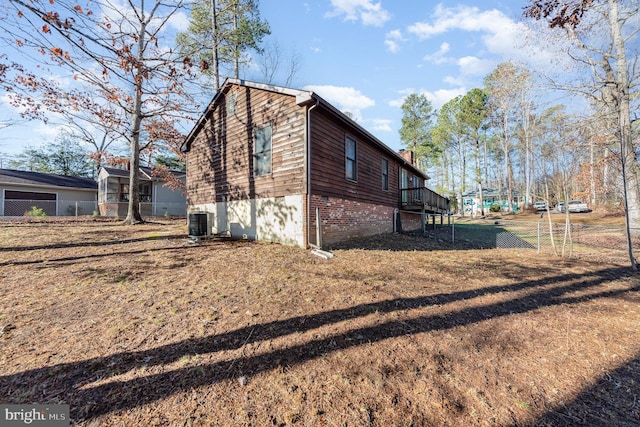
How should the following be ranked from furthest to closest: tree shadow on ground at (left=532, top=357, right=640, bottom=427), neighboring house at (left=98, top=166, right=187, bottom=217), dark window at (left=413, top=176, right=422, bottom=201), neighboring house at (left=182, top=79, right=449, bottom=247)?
A: neighboring house at (left=98, top=166, right=187, bottom=217), dark window at (left=413, top=176, right=422, bottom=201), neighboring house at (left=182, top=79, right=449, bottom=247), tree shadow on ground at (left=532, top=357, right=640, bottom=427)

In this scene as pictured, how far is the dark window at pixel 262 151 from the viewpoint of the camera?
8.72 meters

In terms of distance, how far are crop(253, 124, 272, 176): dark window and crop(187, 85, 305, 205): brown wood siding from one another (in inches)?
8.0

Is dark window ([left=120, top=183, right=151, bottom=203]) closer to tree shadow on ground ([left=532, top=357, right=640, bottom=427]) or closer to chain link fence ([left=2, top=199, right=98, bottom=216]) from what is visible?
chain link fence ([left=2, top=199, right=98, bottom=216])

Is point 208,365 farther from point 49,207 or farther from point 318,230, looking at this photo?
point 49,207

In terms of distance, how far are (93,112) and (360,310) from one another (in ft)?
54.5

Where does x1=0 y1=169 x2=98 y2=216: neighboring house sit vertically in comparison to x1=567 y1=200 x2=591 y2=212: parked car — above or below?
above

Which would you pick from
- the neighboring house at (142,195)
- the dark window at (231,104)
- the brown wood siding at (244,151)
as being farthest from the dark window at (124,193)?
the dark window at (231,104)

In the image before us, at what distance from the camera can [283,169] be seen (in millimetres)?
8102

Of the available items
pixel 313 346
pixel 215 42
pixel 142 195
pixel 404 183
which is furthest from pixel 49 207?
pixel 313 346

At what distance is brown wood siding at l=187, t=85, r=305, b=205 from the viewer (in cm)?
787

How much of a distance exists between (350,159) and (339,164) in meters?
1.00

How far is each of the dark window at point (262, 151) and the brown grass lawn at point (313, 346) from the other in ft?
14.2

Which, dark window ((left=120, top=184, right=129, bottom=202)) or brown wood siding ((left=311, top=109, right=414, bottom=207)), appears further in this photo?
dark window ((left=120, top=184, right=129, bottom=202))

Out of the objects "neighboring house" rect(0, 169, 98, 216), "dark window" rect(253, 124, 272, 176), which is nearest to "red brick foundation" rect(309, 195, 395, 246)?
"dark window" rect(253, 124, 272, 176)
